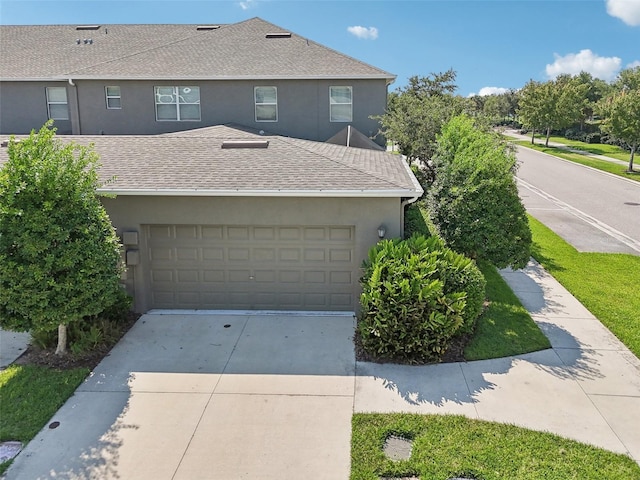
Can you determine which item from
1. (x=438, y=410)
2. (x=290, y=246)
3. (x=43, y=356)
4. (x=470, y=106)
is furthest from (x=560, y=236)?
(x=43, y=356)

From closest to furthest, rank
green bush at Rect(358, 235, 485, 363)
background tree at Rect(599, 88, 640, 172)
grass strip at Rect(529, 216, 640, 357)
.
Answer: green bush at Rect(358, 235, 485, 363) < grass strip at Rect(529, 216, 640, 357) < background tree at Rect(599, 88, 640, 172)

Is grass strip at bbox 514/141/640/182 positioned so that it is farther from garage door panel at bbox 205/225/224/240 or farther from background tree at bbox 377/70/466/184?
garage door panel at bbox 205/225/224/240

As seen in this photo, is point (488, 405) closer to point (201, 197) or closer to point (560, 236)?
point (201, 197)

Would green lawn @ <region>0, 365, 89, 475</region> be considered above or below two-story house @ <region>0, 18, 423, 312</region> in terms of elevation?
below

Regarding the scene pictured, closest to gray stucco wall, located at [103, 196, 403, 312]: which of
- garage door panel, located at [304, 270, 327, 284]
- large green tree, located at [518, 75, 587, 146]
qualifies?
garage door panel, located at [304, 270, 327, 284]

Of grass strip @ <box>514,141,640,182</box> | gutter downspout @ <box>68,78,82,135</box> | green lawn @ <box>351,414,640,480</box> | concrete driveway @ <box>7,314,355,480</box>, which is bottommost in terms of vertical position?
concrete driveway @ <box>7,314,355,480</box>

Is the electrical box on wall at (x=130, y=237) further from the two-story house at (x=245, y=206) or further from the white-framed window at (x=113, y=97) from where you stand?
the white-framed window at (x=113, y=97)

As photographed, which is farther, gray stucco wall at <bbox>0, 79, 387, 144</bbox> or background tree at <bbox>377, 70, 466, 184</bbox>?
gray stucco wall at <bbox>0, 79, 387, 144</bbox>
